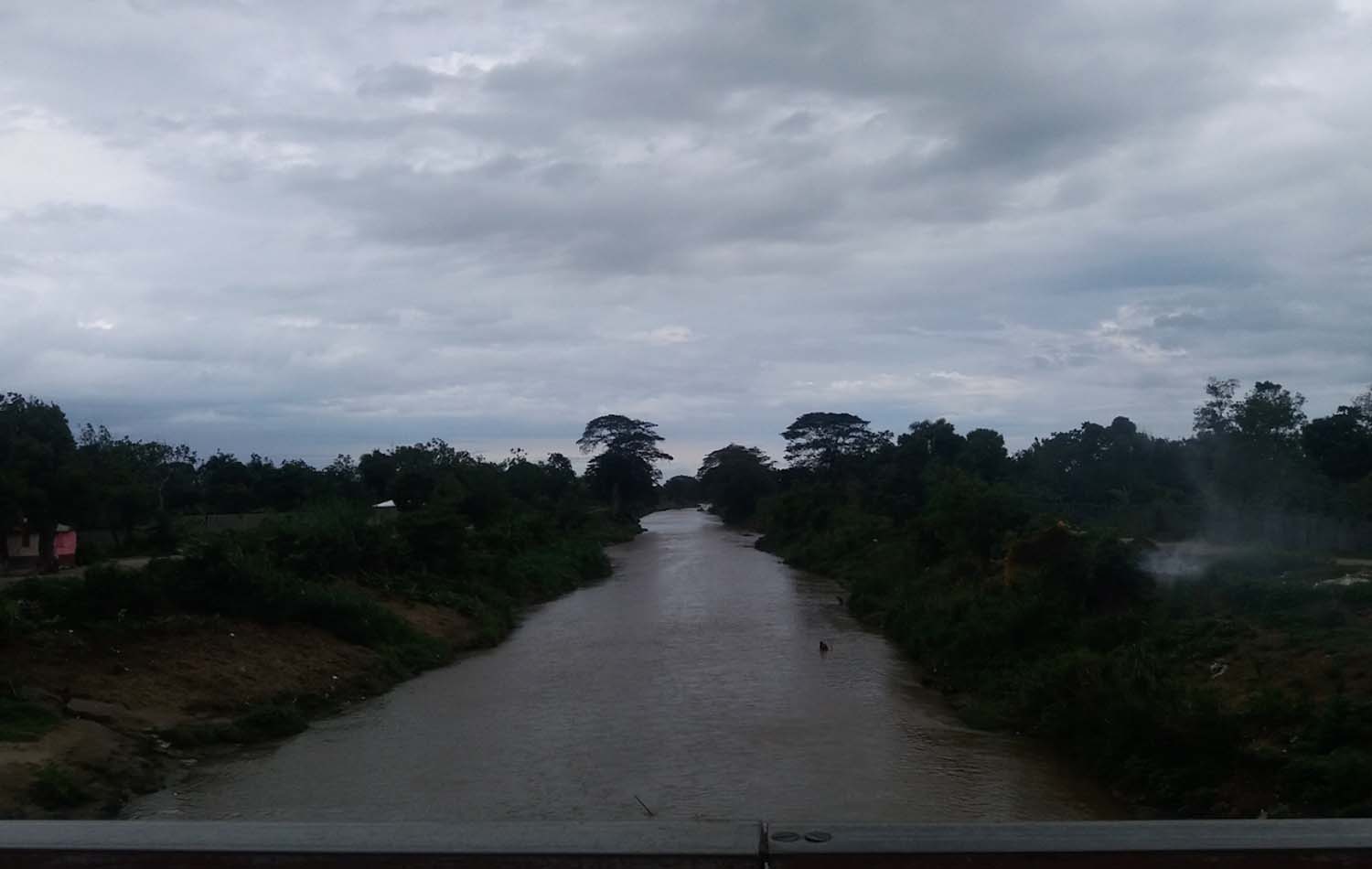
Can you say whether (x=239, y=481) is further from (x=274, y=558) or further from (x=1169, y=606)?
(x=1169, y=606)

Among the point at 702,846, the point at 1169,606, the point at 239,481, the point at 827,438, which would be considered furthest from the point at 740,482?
the point at 702,846

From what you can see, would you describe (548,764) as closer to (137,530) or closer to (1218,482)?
(1218,482)

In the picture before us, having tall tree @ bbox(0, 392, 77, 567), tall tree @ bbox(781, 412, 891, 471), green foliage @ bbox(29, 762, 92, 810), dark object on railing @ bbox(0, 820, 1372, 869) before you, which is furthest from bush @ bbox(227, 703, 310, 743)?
tall tree @ bbox(781, 412, 891, 471)

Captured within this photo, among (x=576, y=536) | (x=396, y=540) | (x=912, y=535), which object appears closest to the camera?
(x=396, y=540)

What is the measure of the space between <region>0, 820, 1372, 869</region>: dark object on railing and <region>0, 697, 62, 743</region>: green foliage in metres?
11.5

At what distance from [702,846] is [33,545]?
3762 cm

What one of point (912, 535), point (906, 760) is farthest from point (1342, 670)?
point (912, 535)

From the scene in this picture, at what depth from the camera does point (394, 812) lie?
11258 mm

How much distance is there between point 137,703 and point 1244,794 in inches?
533

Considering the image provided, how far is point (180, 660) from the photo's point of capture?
16703mm

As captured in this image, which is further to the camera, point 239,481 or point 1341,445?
point 239,481

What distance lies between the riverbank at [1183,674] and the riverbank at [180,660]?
1035 centimetres

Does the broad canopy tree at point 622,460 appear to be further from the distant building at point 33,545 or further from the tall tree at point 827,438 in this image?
the distant building at point 33,545

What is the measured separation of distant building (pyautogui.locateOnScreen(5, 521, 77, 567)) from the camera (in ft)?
103
